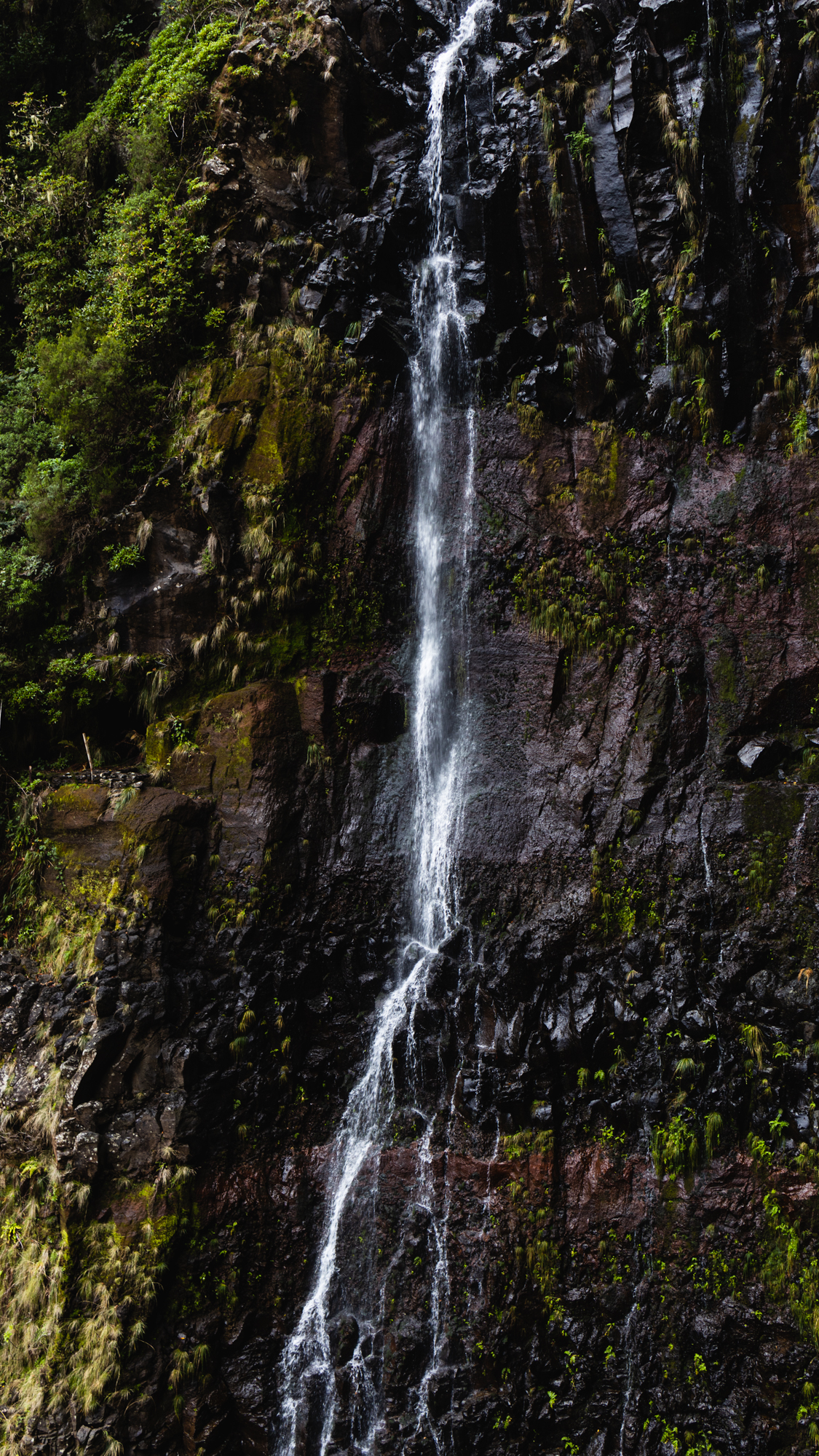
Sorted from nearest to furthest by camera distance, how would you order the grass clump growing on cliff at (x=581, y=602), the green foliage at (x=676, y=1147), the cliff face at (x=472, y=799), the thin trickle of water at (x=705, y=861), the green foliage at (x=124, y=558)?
the cliff face at (x=472, y=799)
the green foliage at (x=676, y=1147)
the thin trickle of water at (x=705, y=861)
the grass clump growing on cliff at (x=581, y=602)
the green foliage at (x=124, y=558)

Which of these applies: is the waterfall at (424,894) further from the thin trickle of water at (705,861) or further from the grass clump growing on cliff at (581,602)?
the thin trickle of water at (705,861)

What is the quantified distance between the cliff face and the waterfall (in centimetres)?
10

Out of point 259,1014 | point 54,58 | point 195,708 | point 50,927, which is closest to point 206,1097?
point 259,1014

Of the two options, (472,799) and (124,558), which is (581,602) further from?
(124,558)

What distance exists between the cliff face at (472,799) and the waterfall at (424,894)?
0.10 metres

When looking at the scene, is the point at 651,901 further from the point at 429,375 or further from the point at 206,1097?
the point at 429,375

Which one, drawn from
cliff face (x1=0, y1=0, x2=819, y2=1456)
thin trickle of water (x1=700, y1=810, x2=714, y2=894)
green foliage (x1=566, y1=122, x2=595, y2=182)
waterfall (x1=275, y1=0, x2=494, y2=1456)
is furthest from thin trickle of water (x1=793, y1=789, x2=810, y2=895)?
green foliage (x1=566, y1=122, x2=595, y2=182)

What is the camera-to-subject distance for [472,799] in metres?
9.77

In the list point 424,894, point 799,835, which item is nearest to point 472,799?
point 424,894

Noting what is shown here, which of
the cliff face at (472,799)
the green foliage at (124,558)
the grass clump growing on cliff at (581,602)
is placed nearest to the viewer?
the cliff face at (472,799)

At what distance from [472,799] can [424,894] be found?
4.11 ft

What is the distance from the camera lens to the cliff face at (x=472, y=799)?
7.45m

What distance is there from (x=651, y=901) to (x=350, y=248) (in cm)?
943

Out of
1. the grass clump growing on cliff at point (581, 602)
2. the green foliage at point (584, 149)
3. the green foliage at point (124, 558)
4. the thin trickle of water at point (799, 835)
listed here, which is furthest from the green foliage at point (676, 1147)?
the green foliage at point (584, 149)
